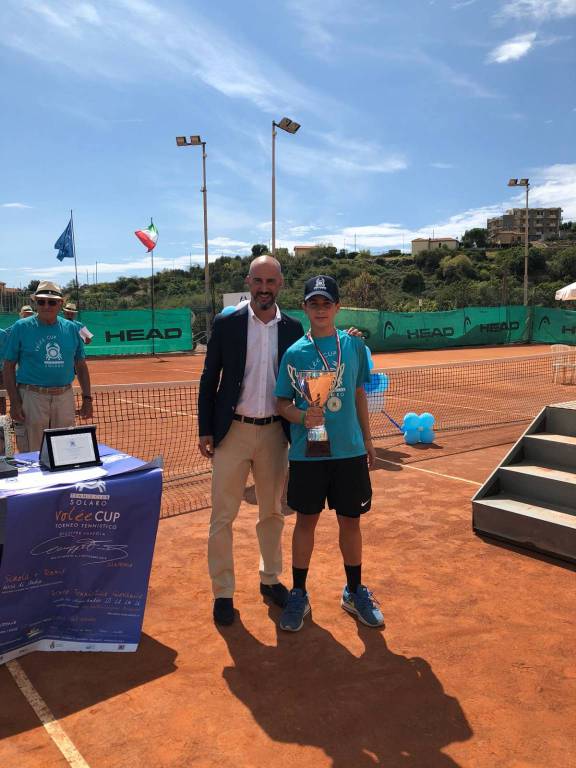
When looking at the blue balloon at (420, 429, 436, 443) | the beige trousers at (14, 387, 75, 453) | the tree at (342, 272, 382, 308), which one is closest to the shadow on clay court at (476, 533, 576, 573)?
the blue balloon at (420, 429, 436, 443)

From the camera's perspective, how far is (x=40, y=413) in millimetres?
5203

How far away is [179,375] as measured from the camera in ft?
64.1

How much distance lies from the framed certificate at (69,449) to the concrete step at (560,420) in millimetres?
4013

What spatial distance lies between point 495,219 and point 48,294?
180 meters

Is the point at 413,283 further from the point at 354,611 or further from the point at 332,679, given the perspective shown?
the point at 332,679

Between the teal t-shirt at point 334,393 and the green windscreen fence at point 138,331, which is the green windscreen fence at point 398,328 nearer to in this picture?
the green windscreen fence at point 138,331

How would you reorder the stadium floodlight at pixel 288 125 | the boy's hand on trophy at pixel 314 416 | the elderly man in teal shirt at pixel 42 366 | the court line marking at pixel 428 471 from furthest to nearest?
the stadium floodlight at pixel 288 125 < the court line marking at pixel 428 471 < the elderly man in teal shirt at pixel 42 366 < the boy's hand on trophy at pixel 314 416

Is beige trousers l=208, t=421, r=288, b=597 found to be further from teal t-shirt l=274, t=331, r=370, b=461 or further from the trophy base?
the trophy base

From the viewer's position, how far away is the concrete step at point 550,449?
16.9ft

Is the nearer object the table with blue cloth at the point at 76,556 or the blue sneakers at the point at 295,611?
the table with blue cloth at the point at 76,556

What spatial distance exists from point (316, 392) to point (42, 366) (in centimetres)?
284

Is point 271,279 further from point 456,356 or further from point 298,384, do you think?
point 456,356

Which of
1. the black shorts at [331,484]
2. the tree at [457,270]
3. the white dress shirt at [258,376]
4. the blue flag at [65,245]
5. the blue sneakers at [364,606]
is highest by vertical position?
the tree at [457,270]

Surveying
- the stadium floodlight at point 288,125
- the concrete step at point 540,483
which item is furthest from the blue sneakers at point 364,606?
the stadium floodlight at point 288,125
